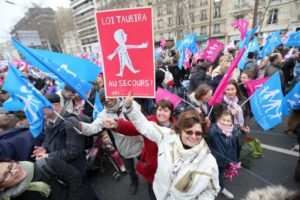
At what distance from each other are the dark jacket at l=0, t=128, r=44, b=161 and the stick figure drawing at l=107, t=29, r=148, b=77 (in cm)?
143

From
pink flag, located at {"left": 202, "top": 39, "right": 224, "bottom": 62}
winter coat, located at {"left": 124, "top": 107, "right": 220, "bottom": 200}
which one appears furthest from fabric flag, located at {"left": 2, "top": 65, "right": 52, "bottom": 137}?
pink flag, located at {"left": 202, "top": 39, "right": 224, "bottom": 62}

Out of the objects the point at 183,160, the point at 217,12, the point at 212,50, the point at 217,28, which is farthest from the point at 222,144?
the point at 217,12

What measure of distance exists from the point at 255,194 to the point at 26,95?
2.40m

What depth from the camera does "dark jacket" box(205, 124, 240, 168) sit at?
8.49 ft

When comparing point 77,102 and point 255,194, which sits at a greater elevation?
point 255,194

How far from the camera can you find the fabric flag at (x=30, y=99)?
7.23 feet

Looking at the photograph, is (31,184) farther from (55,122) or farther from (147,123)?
(147,123)

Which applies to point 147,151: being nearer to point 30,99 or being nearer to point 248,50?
point 30,99

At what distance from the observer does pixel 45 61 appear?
91.1 inches

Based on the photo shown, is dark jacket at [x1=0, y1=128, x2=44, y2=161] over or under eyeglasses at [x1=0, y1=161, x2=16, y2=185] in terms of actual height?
under

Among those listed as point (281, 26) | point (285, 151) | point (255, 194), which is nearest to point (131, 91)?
point (255, 194)

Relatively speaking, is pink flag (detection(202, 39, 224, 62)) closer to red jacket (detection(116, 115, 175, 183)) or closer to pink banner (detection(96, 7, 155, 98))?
red jacket (detection(116, 115, 175, 183))

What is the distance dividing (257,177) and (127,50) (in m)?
2.96

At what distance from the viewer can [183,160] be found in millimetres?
1694
